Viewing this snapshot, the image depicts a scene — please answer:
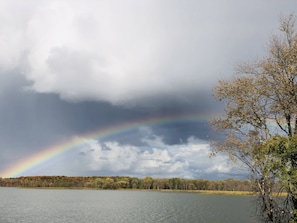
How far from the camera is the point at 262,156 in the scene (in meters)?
18.9

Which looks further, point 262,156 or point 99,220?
point 99,220

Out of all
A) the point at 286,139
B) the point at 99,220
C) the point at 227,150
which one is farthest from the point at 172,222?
the point at 286,139

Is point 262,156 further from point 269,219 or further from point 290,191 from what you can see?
point 269,219

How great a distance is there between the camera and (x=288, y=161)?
18562 mm

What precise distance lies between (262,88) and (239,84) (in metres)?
1.48

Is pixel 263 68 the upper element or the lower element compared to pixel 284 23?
lower

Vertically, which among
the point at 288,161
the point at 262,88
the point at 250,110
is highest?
the point at 262,88

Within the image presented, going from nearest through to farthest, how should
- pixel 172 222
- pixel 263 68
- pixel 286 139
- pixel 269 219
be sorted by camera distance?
pixel 286 139 → pixel 269 219 → pixel 263 68 → pixel 172 222

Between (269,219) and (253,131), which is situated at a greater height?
(253,131)

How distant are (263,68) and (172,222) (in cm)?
4053

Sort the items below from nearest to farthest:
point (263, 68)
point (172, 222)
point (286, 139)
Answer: point (286, 139) < point (263, 68) < point (172, 222)

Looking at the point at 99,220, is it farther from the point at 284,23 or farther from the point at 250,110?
the point at 284,23

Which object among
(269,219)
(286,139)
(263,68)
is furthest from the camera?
(263,68)

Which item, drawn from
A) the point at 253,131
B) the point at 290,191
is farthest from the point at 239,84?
the point at 290,191
